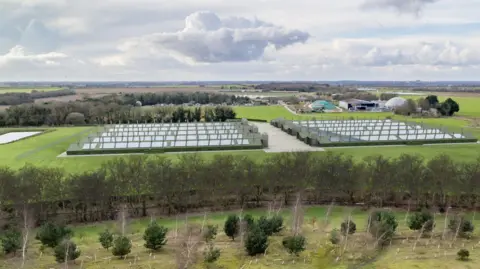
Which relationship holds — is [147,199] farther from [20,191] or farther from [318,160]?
[318,160]

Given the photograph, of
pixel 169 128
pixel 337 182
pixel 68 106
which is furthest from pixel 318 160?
pixel 68 106

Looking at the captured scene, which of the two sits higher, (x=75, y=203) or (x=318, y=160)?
(x=318, y=160)

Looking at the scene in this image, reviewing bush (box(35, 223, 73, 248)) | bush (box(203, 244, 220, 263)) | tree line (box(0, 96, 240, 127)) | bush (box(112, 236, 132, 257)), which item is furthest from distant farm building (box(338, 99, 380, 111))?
bush (box(35, 223, 73, 248))

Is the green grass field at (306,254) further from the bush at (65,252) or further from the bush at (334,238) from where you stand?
the bush at (65,252)

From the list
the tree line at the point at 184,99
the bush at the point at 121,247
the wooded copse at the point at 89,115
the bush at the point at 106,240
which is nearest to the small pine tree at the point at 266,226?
the bush at the point at 121,247

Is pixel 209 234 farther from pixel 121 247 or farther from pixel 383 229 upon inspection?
pixel 383 229

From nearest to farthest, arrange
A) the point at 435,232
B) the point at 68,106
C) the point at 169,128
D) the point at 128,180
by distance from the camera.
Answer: the point at 435,232, the point at 128,180, the point at 169,128, the point at 68,106

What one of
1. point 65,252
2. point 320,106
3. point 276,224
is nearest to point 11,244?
point 65,252
